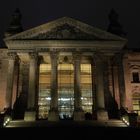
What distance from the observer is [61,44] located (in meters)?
44.8

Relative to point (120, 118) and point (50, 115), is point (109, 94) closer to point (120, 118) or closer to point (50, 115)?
point (120, 118)

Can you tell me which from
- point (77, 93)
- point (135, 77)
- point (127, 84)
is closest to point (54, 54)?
point (77, 93)

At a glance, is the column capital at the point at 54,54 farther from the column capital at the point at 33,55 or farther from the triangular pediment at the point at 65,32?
the column capital at the point at 33,55

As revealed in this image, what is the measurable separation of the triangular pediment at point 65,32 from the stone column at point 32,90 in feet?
9.71

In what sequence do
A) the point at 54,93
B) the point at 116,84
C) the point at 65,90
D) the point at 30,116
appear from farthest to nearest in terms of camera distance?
the point at 65,90 < the point at 116,84 < the point at 54,93 < the point at 30,116

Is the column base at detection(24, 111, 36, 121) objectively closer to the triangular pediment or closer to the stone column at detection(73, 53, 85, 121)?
the stone column at detection(73, 53, 85, 121)

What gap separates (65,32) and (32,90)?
9.77 metres

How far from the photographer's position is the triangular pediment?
4500 centimetres

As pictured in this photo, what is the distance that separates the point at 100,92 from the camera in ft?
143

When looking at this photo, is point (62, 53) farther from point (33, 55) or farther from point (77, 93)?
point (77, 93)

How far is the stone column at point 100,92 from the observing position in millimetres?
42094

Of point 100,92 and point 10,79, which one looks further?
point 10,79

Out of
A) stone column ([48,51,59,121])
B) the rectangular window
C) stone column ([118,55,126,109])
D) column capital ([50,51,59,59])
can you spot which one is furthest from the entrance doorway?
the rectangular window

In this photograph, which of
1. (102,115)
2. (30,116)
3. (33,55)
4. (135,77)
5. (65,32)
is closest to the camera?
(30,116)
